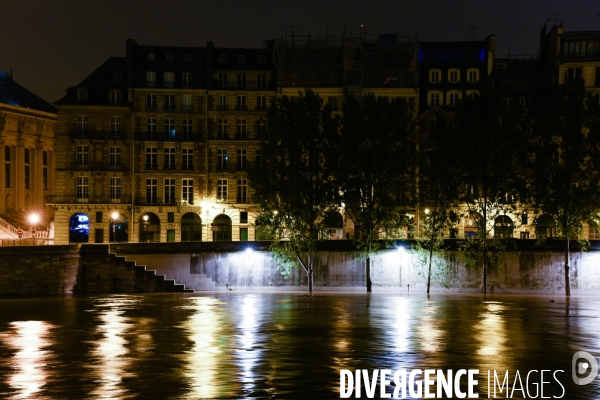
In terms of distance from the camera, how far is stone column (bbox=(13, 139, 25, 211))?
10538 centimetres

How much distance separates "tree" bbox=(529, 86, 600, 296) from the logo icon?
29696 mm

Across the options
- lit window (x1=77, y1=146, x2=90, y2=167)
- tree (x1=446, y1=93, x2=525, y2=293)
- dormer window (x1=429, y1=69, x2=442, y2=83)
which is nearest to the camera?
tree (x1=446, y1=93, x2=525, y2=293)

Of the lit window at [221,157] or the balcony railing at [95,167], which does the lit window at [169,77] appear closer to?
the lit window at [221,157]

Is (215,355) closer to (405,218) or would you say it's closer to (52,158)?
(405,218)

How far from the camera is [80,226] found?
8469cm

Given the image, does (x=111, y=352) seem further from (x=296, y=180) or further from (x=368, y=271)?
(x=368, y=271)

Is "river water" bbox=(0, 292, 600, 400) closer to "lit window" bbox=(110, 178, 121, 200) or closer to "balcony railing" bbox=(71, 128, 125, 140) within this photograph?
"lit window" bbox=(110, 178, 121, 200)

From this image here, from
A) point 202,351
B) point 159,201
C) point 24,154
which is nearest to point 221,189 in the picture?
point 159,201

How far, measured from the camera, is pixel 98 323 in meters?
46.2

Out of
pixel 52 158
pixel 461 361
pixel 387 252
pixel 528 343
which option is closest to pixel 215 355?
pixel 461 361

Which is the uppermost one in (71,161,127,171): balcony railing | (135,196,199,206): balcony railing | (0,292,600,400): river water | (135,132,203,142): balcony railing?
(135,132,203,142): balcony railing

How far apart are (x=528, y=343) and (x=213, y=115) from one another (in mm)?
51936

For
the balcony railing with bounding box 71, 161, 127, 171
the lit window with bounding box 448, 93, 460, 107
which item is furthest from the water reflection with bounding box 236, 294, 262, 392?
the lit window with bounding box 448, 93, 460, 107

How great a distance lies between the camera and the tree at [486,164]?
66250 millimetres
